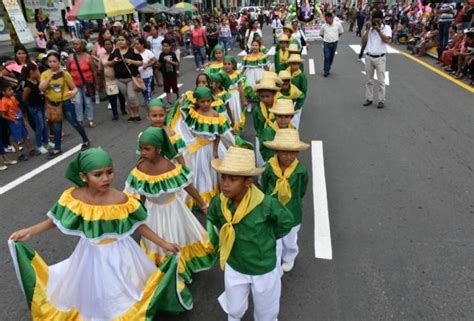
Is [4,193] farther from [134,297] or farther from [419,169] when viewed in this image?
[419,169]

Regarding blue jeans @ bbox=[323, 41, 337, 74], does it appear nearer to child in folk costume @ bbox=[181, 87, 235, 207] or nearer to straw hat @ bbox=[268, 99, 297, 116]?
child in folk costume @ bbox=[181, 87, 235, 207]

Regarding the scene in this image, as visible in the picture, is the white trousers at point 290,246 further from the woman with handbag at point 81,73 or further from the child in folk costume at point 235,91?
the woman with handbag at point 81,73

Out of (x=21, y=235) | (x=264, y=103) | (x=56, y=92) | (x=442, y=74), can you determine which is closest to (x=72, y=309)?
(x=21, y=235)

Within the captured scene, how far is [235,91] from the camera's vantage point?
8.38 metres

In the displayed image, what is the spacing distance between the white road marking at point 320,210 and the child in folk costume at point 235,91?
177cm

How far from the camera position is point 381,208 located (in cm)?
537

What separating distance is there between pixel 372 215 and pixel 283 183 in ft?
6.97

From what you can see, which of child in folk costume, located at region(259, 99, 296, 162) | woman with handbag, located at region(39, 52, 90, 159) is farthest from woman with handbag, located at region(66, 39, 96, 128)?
child in folk costume, located at region(259, 99, 296, 162)

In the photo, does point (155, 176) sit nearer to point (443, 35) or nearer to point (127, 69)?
point (127, 69)

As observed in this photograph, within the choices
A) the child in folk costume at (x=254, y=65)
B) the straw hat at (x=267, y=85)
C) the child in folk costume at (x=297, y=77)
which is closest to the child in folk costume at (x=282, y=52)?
the child in folk costume at (x=254, y=65)

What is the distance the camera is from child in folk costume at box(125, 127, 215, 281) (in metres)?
3.71

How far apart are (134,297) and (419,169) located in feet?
16.7

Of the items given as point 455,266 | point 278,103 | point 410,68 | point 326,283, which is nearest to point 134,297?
point 326,283

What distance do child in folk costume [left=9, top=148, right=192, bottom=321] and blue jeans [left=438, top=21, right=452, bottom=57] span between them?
15.7m
